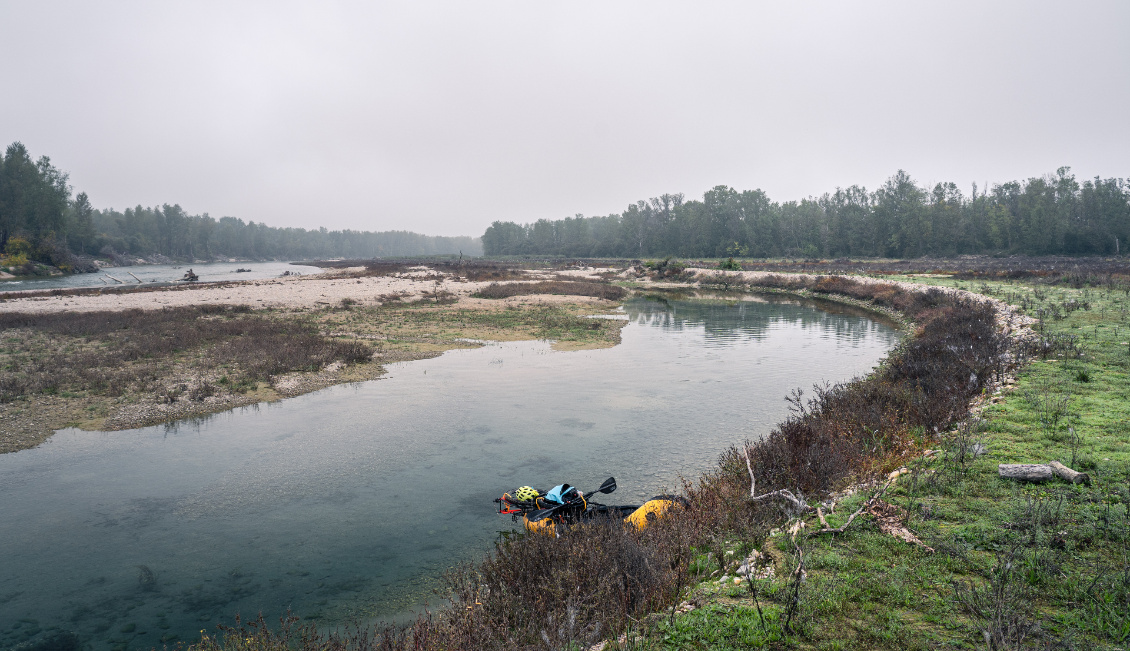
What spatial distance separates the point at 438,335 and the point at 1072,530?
2651 cm

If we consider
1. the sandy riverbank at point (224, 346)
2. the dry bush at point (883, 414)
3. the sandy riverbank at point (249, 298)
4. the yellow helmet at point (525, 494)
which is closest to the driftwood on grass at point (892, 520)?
the dry bush at point (883, 414)

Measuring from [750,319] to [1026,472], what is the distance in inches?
1270

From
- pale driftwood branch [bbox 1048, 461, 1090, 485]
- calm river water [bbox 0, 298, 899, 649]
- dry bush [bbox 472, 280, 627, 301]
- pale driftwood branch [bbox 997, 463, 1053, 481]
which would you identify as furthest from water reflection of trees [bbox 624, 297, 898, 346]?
pale driftwood branch [bbox 1048, 461, 1090, 485]

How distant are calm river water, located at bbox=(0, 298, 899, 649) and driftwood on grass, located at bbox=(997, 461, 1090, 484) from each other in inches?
225

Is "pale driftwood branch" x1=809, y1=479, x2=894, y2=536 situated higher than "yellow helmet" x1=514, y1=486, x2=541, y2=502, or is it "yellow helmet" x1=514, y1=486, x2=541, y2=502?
"pale driftwood branch" x1=809, y1=479, x2=894, y2=536

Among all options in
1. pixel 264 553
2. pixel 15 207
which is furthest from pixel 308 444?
pixel 15 207

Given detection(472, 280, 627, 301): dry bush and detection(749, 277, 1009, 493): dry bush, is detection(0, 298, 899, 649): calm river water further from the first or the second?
detection(472, 280, 627, 301): dry bush

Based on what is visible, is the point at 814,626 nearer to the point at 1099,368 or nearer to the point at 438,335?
the point at 1099,368

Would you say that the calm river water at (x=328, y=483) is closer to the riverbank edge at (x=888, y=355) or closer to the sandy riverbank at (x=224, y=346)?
the sandy riverbank at (x=224, y=346)

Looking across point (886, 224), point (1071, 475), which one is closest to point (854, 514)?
point (1071, 475)

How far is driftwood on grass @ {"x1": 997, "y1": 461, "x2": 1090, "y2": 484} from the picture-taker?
7047 millimetres

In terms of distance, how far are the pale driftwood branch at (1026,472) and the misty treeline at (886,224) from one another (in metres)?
103

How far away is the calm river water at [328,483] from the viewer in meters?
7.68

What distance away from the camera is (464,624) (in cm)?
532
